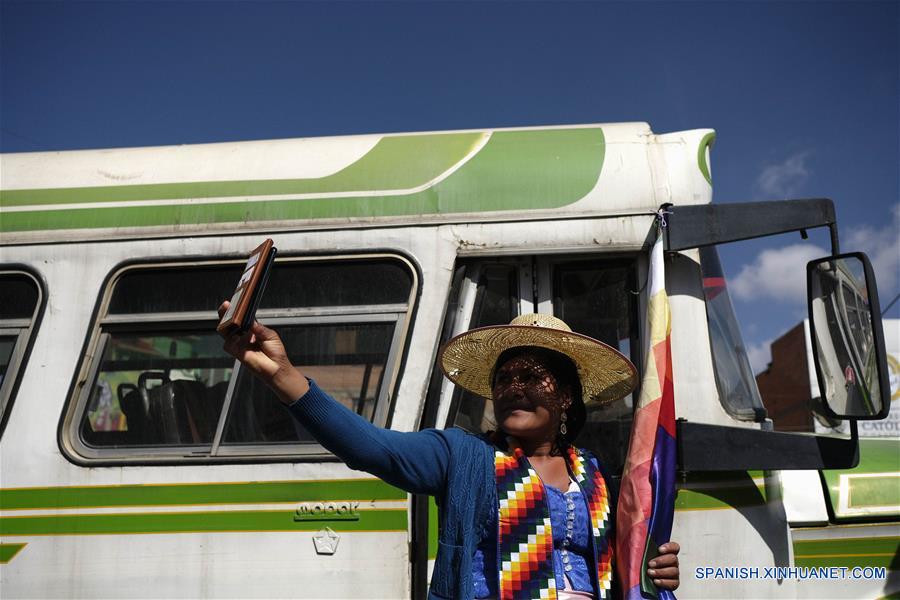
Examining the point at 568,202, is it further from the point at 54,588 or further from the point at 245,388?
the point at 54,588

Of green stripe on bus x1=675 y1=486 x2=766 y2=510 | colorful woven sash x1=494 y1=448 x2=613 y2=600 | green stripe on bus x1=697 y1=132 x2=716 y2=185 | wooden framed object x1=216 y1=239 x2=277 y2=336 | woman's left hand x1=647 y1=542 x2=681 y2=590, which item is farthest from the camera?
green stripe on bus x1=697 y1=132 x2=716 y2=185

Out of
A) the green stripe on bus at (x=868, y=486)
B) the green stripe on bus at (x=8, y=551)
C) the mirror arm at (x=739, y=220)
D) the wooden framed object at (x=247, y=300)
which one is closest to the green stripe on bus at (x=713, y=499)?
the green stripe on bus at (x=868, y=486)

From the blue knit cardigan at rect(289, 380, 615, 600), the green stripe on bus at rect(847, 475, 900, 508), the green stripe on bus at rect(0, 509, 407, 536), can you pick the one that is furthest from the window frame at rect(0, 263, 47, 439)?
the green stripe on bus at rect(847, 475, 900, 508)

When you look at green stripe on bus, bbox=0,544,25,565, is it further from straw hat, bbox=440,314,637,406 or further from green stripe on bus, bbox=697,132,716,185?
green stripe on bus, bbox=697,132,716,185

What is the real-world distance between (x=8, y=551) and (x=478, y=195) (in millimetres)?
2634

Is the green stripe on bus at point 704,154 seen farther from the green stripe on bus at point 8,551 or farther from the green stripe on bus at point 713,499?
→ the green stripe on bus at point 8,551

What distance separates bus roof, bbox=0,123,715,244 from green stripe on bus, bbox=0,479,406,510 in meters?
1.18

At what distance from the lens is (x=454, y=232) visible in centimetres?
341

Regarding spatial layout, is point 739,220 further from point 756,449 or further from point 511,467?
point 511,467

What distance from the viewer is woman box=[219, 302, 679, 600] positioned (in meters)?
1.93

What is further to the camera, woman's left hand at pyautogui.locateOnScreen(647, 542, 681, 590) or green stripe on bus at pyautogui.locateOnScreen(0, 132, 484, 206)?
green stripe on bus at pyautogui.locateOnScreen(0, 132, 484, 206)

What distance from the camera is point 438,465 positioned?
2.10 metres

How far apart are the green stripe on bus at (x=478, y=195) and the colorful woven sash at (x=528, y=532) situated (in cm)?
151

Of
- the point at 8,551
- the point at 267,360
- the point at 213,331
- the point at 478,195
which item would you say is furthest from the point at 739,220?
the point at 8,551
